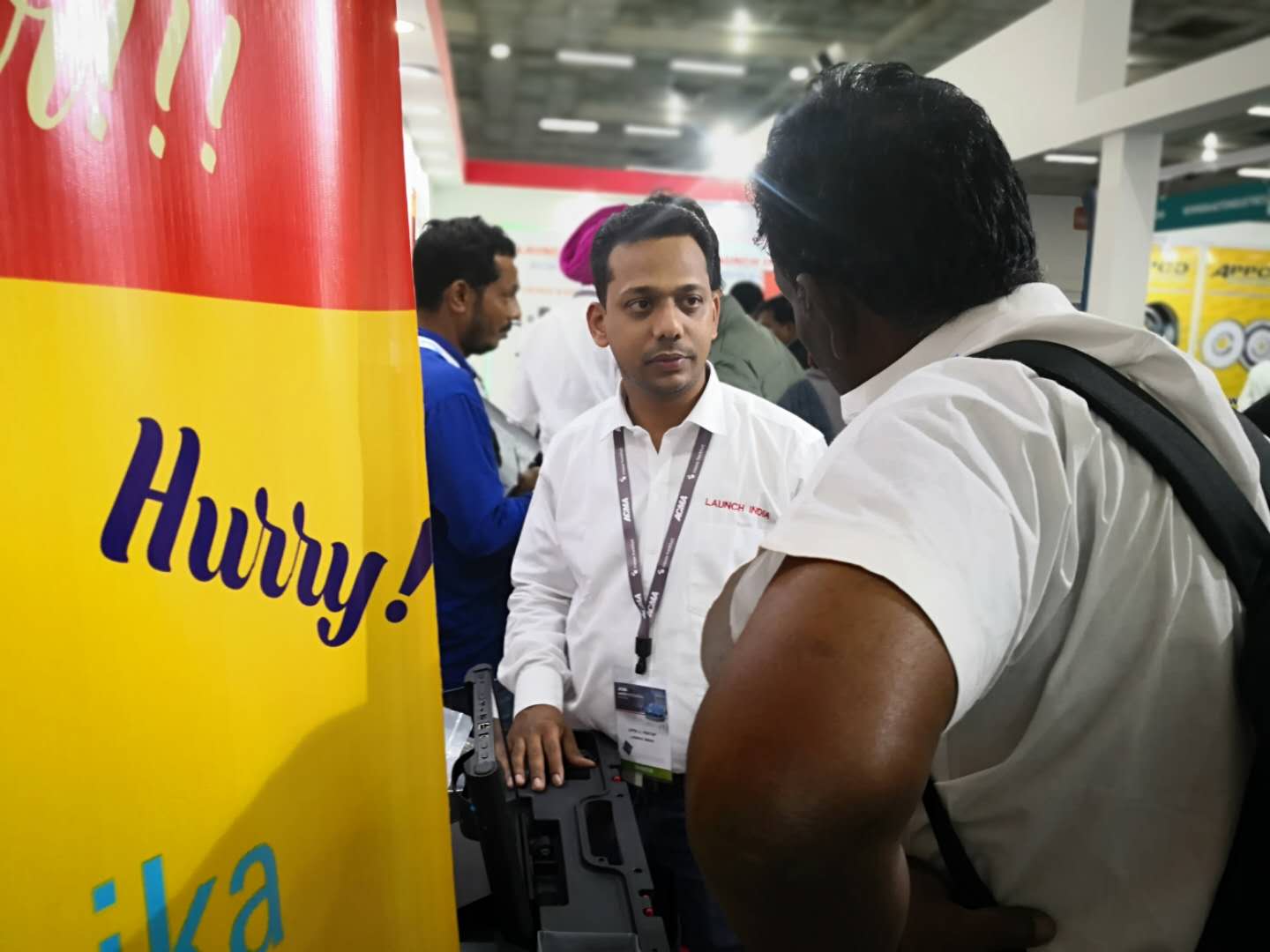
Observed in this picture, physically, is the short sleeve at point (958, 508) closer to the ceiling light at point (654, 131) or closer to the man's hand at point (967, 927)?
the man's hand at point (967, 927)

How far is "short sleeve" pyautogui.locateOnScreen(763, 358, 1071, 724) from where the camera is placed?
1.62ft

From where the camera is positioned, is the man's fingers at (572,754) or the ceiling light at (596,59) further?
the ceiling light at (596,59)

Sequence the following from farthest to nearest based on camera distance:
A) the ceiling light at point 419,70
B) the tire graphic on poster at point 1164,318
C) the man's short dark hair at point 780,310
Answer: the tire graphic on poster at point 1164,318
the man's short dark hair at point 780,310
the ceiling light at point 419,70

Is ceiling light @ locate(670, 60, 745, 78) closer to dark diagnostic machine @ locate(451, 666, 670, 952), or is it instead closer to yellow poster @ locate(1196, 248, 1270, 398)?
yellow poster @ locate(1196, 248, 1270, 398)

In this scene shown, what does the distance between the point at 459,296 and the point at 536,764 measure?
4.71ft

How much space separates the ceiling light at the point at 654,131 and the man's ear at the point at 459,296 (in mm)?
11295

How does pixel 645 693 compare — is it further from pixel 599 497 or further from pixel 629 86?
pixel 629 86

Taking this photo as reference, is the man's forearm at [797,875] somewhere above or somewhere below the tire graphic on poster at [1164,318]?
below

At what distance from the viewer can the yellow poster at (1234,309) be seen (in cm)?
Result: 803

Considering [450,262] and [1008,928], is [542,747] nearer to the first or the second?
[1008,928]

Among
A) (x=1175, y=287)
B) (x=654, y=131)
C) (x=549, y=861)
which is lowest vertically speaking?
(x=549, y=861)

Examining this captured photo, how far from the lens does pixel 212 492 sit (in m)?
0.73

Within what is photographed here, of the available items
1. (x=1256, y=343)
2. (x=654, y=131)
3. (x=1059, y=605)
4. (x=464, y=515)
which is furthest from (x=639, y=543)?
(x=654, y=131)

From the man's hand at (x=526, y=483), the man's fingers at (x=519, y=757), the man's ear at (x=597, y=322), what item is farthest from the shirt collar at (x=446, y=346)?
the man's fingers at (x=519, y=757)
